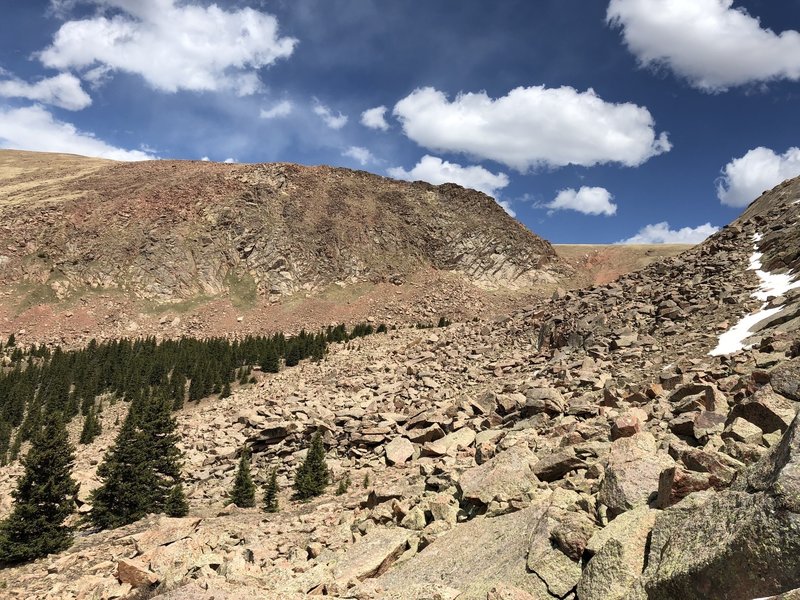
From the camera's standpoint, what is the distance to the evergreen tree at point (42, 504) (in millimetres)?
15141

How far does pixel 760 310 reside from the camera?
72.1 ft

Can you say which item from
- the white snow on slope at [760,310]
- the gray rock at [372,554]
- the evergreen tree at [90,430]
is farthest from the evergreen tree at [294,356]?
the gray rock at [372,554]

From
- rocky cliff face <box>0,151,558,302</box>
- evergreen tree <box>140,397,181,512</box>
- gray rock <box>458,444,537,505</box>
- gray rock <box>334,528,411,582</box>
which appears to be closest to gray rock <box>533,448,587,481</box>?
gray rock <box>458,444,537,505</box>

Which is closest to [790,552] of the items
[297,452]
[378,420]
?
[378,420]

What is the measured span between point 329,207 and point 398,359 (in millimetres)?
66364

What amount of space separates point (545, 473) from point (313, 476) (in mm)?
11086

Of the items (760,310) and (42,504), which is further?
(760,310)

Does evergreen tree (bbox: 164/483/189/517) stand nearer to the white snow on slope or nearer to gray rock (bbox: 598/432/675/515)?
gray rock (bbox: 598/432/675/515)

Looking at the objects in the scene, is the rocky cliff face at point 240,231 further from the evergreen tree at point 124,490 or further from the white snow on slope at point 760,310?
the white snow on slope at point 760,310

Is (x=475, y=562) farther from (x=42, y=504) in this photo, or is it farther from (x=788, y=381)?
(x=42, y=504)

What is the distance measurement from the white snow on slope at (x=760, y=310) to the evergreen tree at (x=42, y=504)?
24.0 meters

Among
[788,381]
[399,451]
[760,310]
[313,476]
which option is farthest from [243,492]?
[760,310]

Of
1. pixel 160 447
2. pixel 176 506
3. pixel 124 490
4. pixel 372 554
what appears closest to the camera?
pixel 372 554

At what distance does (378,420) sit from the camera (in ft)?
76.4
